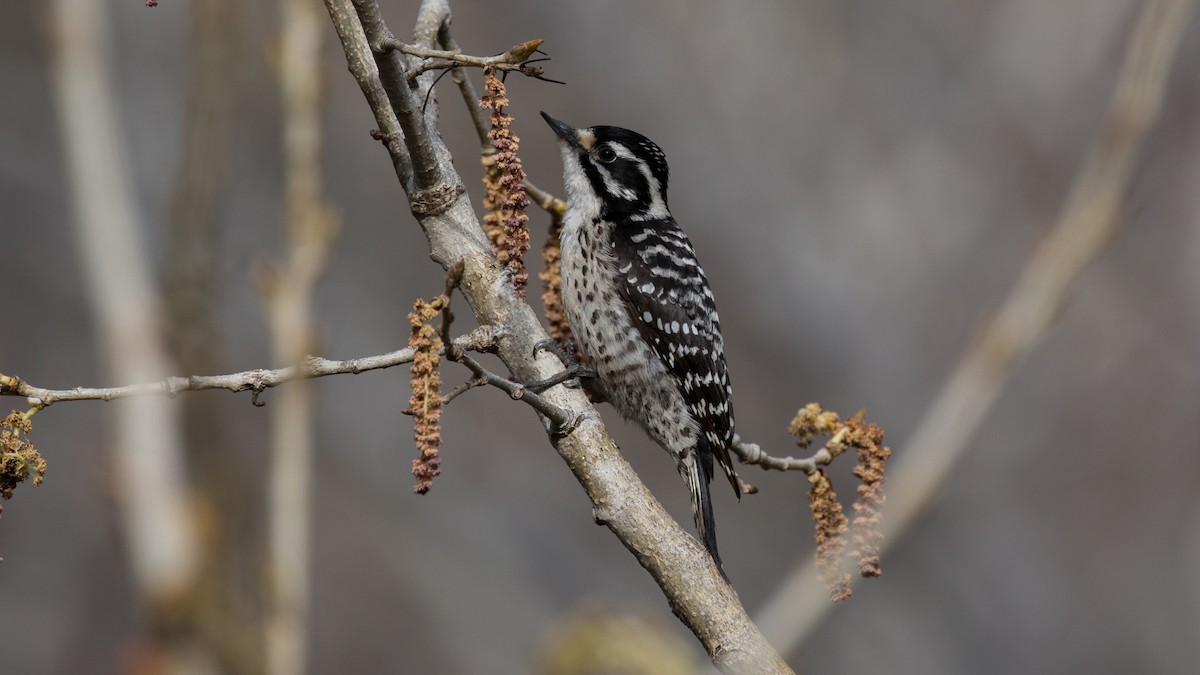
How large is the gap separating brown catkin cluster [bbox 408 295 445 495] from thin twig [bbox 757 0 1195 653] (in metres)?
1.51

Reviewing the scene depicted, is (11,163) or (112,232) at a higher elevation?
(11,163)

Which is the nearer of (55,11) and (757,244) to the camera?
(55,11)

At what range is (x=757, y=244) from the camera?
38.9 feet

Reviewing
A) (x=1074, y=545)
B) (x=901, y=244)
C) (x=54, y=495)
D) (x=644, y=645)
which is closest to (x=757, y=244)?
(x=901, y=244)

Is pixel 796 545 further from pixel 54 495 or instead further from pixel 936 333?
pixel 54 495

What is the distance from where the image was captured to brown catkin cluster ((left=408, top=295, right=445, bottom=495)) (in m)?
2.52

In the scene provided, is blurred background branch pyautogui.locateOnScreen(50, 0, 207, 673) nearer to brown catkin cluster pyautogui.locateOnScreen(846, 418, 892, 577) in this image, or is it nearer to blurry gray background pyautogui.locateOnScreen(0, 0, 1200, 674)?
brown catkin cluster pyautogui.locateOnScreen(846, 418, 892, 577)

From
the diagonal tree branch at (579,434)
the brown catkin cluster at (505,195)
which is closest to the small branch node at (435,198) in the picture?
the diagonal tree branch at (579,434)

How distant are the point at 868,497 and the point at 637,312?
2.00 meters

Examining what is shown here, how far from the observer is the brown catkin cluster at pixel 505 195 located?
3.30m

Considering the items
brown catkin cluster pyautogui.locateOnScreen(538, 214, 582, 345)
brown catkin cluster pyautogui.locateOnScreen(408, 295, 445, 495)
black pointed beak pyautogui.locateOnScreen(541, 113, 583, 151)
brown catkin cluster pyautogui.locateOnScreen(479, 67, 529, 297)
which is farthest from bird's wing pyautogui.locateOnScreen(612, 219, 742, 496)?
brown catkin cluster pyautogui.locateOnScreen(408, 295, 445, 495)

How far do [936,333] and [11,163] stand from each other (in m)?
8.41

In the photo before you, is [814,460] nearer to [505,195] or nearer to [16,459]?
[505,195]

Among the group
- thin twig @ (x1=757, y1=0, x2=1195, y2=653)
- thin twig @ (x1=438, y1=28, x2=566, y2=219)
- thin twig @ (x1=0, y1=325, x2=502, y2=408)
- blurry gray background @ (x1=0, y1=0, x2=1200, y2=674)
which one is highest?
blurry gray background @ (x1=0, y1=0, x2=1200, y2=674)
